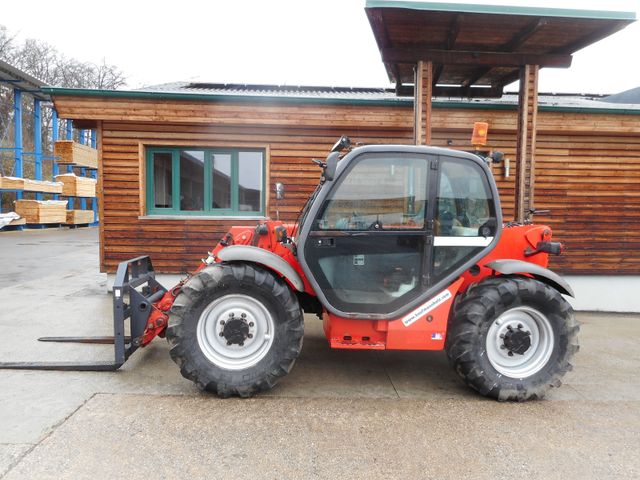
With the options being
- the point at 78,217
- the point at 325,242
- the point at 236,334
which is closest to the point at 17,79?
the point at 78,217

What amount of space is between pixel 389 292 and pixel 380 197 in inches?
32.3

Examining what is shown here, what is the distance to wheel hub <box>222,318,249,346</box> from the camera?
12.5 feet

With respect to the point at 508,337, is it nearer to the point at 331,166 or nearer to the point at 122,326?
the point at 331,166

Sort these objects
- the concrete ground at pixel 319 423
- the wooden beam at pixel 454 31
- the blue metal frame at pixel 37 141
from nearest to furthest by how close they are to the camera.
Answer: the concrete ground at pixel 319 423, the wooden beam at pixel 454 31, the blue metal frame at pixel 37 141

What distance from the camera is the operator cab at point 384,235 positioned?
3850 millimetres

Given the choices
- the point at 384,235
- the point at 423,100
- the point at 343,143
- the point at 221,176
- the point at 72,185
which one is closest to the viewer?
the point at 343,143

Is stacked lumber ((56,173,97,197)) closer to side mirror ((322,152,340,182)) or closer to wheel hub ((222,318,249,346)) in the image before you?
wheel hub ((222,318,249,346))

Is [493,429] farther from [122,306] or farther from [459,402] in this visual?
[122,306]

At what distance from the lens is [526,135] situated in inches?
270

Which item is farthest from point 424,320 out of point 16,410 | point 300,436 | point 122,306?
point 16,410

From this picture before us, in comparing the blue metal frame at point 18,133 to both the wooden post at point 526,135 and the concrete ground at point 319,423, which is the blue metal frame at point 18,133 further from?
the wooden post at point 526,135

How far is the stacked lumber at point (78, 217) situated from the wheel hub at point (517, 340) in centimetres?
2746

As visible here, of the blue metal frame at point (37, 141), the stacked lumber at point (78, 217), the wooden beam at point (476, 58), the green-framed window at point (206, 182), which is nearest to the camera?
the wooden beam at point (476, 58)

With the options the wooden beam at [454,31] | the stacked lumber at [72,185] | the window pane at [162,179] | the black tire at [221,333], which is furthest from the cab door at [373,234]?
the stacked lumber at [72,185]
